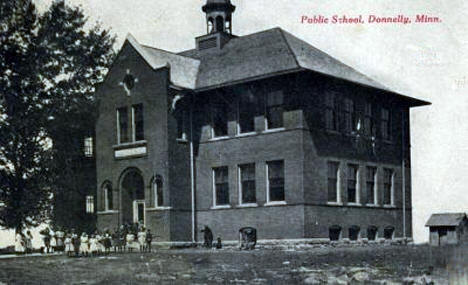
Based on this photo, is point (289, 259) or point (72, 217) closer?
point (289, 259)

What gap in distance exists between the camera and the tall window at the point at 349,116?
97.5ft

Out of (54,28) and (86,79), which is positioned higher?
(54,28)

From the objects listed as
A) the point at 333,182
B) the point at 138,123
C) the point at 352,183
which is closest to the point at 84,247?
the point at 138,123

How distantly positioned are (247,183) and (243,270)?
41.6 ft

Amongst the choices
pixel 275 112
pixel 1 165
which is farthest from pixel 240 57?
pixel 1 165

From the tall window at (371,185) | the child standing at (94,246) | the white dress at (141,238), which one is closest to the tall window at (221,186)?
the white dress at (141,238)

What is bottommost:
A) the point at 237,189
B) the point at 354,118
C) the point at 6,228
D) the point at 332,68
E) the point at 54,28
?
the point at 6,228

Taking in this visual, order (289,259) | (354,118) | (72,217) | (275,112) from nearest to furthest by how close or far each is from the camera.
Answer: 1. (289,259)
2. (275,112)
3. (354,118)
4. (72,217)

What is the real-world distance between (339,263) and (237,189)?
12.3 meters

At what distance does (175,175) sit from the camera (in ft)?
96.5

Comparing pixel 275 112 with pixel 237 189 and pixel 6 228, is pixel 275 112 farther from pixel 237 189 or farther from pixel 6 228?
pixel 6 228

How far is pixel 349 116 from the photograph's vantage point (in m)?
30.0

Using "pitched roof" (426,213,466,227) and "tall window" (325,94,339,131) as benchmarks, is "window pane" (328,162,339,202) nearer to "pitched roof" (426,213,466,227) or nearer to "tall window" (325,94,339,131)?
"tall window" (325,94,339,131)

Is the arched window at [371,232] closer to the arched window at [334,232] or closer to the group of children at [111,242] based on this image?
the arched window at [334,232]
